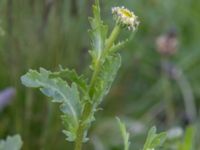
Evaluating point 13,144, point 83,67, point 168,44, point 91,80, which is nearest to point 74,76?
point 91,80

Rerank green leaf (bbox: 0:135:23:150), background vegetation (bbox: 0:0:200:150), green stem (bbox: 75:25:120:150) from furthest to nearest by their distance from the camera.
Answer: background vegetation (bbox: 0:0:200:150)
green leaf (bbox: 0:135:23:150)
green stem (bbox: 75:25:120:150)

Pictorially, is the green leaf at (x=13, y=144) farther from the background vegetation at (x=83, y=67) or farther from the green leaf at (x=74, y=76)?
the background vegetation at (x=83, y=67)

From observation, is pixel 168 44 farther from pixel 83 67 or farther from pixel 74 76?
pixel 74 76

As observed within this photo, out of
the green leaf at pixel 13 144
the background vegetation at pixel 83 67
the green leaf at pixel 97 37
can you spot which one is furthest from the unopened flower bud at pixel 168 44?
the green leaf at pixel 97 37

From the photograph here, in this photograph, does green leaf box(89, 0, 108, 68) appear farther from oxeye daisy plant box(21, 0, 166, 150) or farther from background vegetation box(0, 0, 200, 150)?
background vegetation box(0, 0, 200, 150)

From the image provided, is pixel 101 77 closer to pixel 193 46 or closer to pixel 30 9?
pixel 30 9

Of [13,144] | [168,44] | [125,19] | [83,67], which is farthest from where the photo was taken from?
[168,44]

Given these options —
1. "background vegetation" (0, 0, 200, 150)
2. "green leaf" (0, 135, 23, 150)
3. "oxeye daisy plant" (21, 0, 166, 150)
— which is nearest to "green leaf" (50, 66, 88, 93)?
"oxeye daisy plant" (21, 0, 166, 150)
